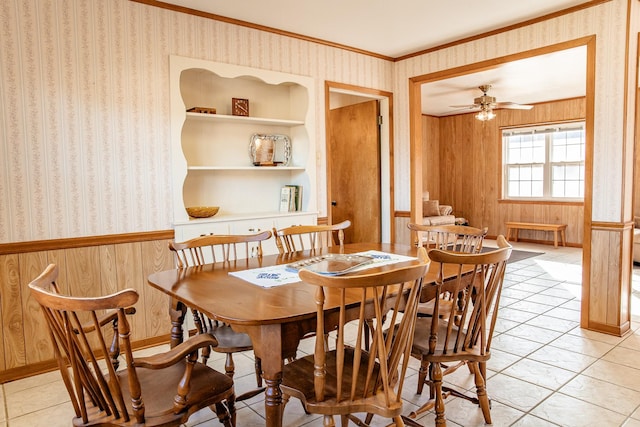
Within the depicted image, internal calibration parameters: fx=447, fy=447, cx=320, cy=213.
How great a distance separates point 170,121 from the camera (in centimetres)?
325

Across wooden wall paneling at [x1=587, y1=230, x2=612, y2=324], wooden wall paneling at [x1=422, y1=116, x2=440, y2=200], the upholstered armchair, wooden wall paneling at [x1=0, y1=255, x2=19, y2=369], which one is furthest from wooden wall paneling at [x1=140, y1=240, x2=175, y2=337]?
wooden wall paneling at [x1=422, y1=116, x2=440, y2=200]

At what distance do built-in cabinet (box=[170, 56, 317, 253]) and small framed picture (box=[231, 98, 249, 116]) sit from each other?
53mm

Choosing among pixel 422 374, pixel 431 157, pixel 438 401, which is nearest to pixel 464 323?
pixel 438 401

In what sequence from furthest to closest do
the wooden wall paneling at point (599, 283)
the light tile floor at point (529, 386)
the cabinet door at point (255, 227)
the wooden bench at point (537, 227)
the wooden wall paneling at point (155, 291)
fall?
1. the wooden bench at point (537, 227)
2. the cabinet door at point (255, 227)
3. the wooden wall paneling at point (599, 283)
4. the wooden wall paneling at point (155, 291)
5. the light tile floor at point (529, 386)

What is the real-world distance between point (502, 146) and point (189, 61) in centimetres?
652

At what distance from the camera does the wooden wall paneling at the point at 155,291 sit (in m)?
3.21

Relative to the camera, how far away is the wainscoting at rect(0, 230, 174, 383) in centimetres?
273

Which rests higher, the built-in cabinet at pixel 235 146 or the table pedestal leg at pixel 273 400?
the built-in cabinet at pixel 235 146

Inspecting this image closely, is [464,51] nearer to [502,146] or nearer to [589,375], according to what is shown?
[589,375]

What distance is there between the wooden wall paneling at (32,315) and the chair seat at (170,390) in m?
1.48

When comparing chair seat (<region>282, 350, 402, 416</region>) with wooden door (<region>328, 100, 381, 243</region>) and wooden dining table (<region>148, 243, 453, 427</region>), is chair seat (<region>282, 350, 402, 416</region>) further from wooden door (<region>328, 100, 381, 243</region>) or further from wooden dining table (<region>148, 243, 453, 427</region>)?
wooden door (<region>328, 100, 381, 243</region>)

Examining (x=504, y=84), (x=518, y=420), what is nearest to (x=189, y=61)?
(x=518, y=420)

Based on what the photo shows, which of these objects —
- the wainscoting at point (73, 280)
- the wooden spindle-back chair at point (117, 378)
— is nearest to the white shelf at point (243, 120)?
the wainscoting at point (73, 280)

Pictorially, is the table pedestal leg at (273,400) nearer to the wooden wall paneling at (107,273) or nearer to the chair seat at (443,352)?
the chair seat at (443,352)
